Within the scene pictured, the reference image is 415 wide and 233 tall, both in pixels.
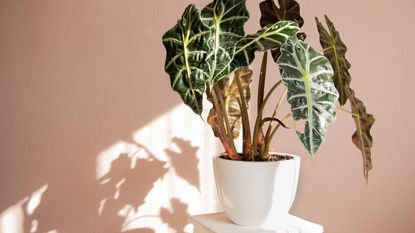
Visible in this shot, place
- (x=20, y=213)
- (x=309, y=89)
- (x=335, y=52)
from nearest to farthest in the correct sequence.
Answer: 1. (x=309, y=89)
2. (x=335, y=52)
3. (x=20, y=213)

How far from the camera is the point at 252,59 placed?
1.09 metres

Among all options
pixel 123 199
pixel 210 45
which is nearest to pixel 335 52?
pixel 210 45

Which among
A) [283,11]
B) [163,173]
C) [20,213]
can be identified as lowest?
[20,213]

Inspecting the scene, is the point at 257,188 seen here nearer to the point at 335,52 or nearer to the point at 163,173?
the point at 335,52

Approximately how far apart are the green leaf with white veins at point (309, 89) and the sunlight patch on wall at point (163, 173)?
2.68 feet

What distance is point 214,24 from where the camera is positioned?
3.68 ft

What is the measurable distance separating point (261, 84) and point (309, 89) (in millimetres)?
287

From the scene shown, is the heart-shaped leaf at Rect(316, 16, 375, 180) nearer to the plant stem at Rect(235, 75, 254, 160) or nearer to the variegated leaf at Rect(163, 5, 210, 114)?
the plant stem at Rect(235, 75, 254, 160)

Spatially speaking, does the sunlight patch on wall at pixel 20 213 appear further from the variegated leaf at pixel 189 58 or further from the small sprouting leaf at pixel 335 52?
the small sprouting leaf at pixel 335 52

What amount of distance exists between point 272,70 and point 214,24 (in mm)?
800

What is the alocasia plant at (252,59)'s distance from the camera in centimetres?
98

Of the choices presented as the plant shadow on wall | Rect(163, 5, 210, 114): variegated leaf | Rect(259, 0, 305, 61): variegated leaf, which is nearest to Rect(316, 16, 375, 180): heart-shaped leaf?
Rect(259, 0, 305, 61): variegated leaf

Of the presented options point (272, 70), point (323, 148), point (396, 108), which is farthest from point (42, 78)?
point (396, 108)

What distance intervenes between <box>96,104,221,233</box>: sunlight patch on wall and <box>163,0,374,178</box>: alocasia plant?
48 centimetres
